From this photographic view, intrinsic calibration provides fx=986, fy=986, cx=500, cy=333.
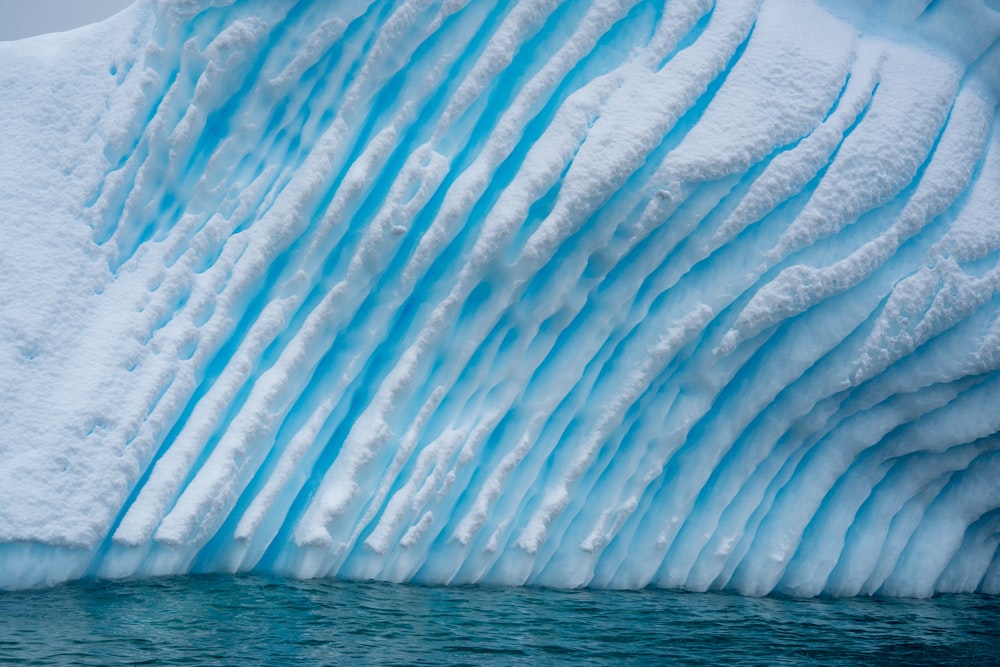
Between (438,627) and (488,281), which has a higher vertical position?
(488,281)

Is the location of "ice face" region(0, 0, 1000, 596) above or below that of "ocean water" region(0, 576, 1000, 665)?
above

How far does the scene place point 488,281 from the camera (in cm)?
431

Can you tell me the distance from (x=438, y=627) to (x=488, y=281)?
1521mm

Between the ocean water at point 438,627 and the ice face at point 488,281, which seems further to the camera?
the ice face at point 488,281

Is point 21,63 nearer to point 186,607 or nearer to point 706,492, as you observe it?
point 186,607

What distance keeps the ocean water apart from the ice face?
0.27 m

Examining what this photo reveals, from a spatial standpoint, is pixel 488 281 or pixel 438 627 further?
pixel 488 281

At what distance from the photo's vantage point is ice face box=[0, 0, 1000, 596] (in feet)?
13.6

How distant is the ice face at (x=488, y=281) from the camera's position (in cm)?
414

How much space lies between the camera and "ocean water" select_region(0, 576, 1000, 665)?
3074mm

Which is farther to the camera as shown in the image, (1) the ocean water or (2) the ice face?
(2) the ice face

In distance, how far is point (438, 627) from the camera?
3.49 m

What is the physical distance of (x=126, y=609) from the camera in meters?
3.47

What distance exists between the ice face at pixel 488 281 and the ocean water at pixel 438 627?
27 centimetres
